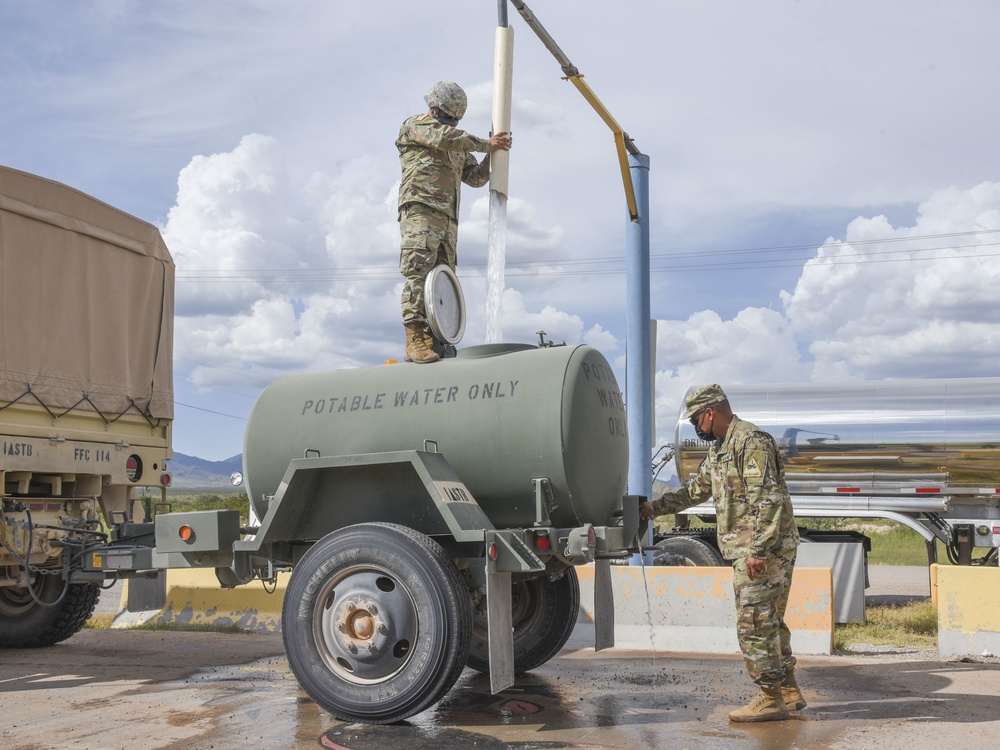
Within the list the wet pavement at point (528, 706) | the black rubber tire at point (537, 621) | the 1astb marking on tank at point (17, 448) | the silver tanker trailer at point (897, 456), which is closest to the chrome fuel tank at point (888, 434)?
the silver tanker trailer at point (897, 456)

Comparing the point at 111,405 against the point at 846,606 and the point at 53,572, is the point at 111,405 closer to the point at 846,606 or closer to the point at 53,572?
the point at 53,572

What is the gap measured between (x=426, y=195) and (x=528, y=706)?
354 cm

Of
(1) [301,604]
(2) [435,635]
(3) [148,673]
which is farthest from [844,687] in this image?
(3) [148,673]

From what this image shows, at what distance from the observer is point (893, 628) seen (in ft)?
36.3

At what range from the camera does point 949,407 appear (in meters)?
12.4

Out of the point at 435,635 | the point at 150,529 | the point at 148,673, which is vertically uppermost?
the point at 150,529

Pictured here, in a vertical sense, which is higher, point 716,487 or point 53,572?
point 716,487

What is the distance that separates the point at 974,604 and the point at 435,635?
5.27 metres

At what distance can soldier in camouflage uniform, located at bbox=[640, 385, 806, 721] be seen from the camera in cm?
628

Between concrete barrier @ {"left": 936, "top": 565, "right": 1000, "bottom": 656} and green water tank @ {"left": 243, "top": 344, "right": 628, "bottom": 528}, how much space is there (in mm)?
3568

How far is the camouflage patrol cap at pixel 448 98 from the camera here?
7531 millimetres

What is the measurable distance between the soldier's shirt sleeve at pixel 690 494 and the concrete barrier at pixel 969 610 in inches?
124

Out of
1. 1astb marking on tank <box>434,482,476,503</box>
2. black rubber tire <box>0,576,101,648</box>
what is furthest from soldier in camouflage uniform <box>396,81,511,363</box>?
black rubber tire <box>0,576,101,648</box>

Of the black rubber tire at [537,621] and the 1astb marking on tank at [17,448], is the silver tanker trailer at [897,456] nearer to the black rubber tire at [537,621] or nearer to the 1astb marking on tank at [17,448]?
the black rubber tire at [537,621]
